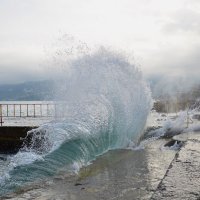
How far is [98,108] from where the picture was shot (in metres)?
14.7

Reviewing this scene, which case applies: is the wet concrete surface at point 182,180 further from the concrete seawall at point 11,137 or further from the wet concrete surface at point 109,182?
the concrete seawall at point 11,137

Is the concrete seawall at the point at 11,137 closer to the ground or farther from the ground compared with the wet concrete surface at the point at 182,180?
closer to the ground

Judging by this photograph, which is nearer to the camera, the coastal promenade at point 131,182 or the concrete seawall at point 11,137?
the coastal promenade at point 131,182

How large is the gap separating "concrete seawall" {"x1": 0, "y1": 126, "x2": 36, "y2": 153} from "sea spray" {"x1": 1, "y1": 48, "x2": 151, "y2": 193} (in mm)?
2250

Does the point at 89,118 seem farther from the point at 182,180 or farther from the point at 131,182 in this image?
the point at 182,180

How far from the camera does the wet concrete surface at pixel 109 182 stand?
721 centimetres

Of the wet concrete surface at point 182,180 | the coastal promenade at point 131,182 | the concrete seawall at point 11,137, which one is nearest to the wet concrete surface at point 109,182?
the coastal promenade at point 131,182

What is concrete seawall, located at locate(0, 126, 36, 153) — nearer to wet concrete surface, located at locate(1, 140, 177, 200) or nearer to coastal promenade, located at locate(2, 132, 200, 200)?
wet concrete surface, located at locate(1, 140, 177, 200)

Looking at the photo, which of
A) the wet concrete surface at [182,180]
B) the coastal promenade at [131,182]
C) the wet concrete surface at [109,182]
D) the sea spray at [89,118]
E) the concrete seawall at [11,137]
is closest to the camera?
the wet concrete surface at [182,180]

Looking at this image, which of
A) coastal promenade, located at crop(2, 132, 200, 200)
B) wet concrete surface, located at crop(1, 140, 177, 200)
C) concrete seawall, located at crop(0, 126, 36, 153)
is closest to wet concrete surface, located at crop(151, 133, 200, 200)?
coastal promenade, located at crop(2, 132, 200, 200)

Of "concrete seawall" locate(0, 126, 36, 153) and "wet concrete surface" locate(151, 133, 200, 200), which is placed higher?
"wet concrete surface" locate(151, 133, 200, 200)

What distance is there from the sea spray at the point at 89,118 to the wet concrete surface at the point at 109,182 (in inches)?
25.2

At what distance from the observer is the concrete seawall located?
17.6 m

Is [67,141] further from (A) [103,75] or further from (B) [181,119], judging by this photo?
(B) [181,119]
